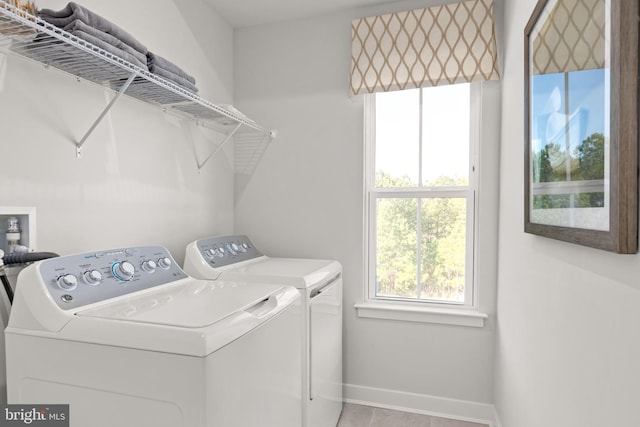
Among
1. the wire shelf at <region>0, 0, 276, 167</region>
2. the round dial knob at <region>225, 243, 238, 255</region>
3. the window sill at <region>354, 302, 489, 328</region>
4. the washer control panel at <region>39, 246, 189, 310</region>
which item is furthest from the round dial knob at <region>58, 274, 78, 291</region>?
the window sill at <region>354, 302, 489, 328</region>

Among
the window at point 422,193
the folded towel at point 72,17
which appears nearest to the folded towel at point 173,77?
the folded towel at point 72,17

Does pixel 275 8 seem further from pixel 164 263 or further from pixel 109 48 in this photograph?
pixel 164 263

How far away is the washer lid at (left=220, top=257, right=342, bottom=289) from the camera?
1.71m

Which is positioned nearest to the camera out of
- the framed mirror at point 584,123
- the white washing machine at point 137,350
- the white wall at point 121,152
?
the framed mirror at point 584,123

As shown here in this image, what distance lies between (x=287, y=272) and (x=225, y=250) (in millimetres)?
448

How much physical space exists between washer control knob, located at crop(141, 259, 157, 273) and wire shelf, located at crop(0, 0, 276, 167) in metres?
0.54

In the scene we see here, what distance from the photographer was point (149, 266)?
148 cm

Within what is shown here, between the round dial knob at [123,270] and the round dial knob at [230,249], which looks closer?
the round dial knob at [123,270]

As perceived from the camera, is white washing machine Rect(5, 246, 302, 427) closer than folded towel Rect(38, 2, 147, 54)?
Yes

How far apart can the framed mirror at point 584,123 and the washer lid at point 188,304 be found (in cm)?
98

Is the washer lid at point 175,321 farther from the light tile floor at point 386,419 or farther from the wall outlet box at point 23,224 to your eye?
the light tile floor at point 386,419

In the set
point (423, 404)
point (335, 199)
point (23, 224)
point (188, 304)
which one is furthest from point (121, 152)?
point (423, 404)

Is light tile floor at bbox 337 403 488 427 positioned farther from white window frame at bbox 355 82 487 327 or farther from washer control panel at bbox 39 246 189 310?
washer control panel at bbox 39 246 189 310

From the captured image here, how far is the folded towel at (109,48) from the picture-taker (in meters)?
1.15
